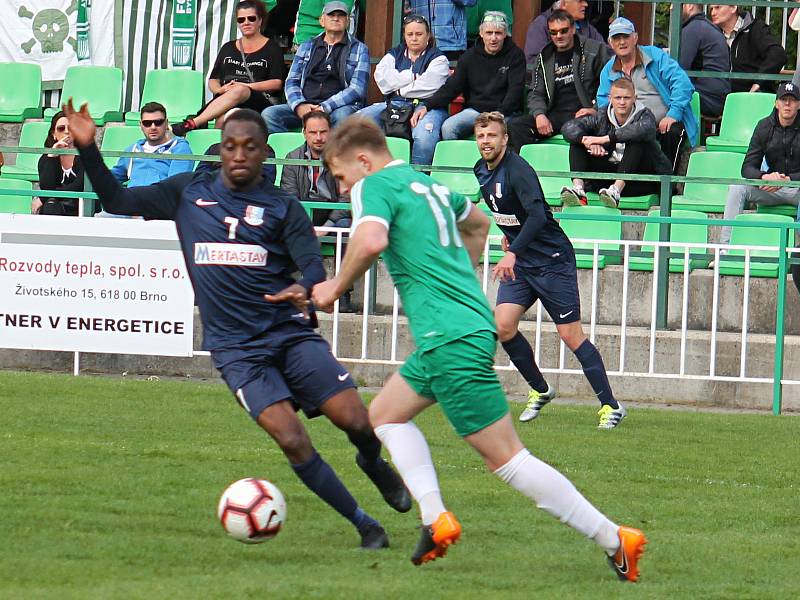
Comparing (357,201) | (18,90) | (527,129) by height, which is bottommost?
A: (357,201)

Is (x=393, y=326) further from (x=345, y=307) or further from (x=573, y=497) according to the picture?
(x=573, y=497)

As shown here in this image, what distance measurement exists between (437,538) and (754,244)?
8.71m

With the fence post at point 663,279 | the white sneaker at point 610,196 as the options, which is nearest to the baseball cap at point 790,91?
the fence post at point 663,279

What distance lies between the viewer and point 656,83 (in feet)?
48.3

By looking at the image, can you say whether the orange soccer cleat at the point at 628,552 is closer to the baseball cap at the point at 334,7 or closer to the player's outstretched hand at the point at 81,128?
the player's outstretched hand at the point at 81,128

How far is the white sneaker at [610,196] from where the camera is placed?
13.9 m

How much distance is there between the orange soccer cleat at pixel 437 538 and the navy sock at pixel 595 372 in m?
5.15

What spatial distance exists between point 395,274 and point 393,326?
698cm

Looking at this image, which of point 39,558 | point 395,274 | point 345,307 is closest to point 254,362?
point 395,274

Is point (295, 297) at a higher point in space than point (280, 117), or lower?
lower

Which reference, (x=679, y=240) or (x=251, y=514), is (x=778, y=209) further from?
(x=251, y=514)

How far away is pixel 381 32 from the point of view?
1717cm

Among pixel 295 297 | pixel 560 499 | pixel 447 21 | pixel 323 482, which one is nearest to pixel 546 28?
pixel 447 21

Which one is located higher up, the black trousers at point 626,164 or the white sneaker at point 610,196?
the black trousers at point 626,164
